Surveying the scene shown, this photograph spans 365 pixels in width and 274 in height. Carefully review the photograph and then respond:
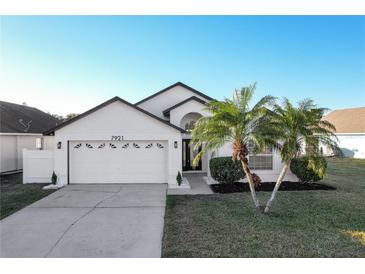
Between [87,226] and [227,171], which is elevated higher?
[227,171]

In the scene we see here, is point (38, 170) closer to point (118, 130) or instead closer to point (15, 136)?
point (118, 130)

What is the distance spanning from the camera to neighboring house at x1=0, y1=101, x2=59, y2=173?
16.8 metres

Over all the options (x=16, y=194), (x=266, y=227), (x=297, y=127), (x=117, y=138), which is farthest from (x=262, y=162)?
(x=16, y=194)

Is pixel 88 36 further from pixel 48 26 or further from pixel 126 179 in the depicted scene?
pixel 126 179

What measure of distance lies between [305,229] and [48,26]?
10.9 m

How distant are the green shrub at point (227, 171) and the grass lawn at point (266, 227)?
6.64 feet

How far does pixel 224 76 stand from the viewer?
1727 centimetres

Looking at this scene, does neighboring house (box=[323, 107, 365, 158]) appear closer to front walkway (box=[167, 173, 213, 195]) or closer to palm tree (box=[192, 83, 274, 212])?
front walkway (box=[167, 173, 213, 195])

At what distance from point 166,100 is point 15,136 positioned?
10993 mm

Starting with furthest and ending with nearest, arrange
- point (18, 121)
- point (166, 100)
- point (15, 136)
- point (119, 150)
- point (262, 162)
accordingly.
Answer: point (18, 121), point (166, 100), point (15, 136), point (262, 162), point (119, 150)

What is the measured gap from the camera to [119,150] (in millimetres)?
13414
